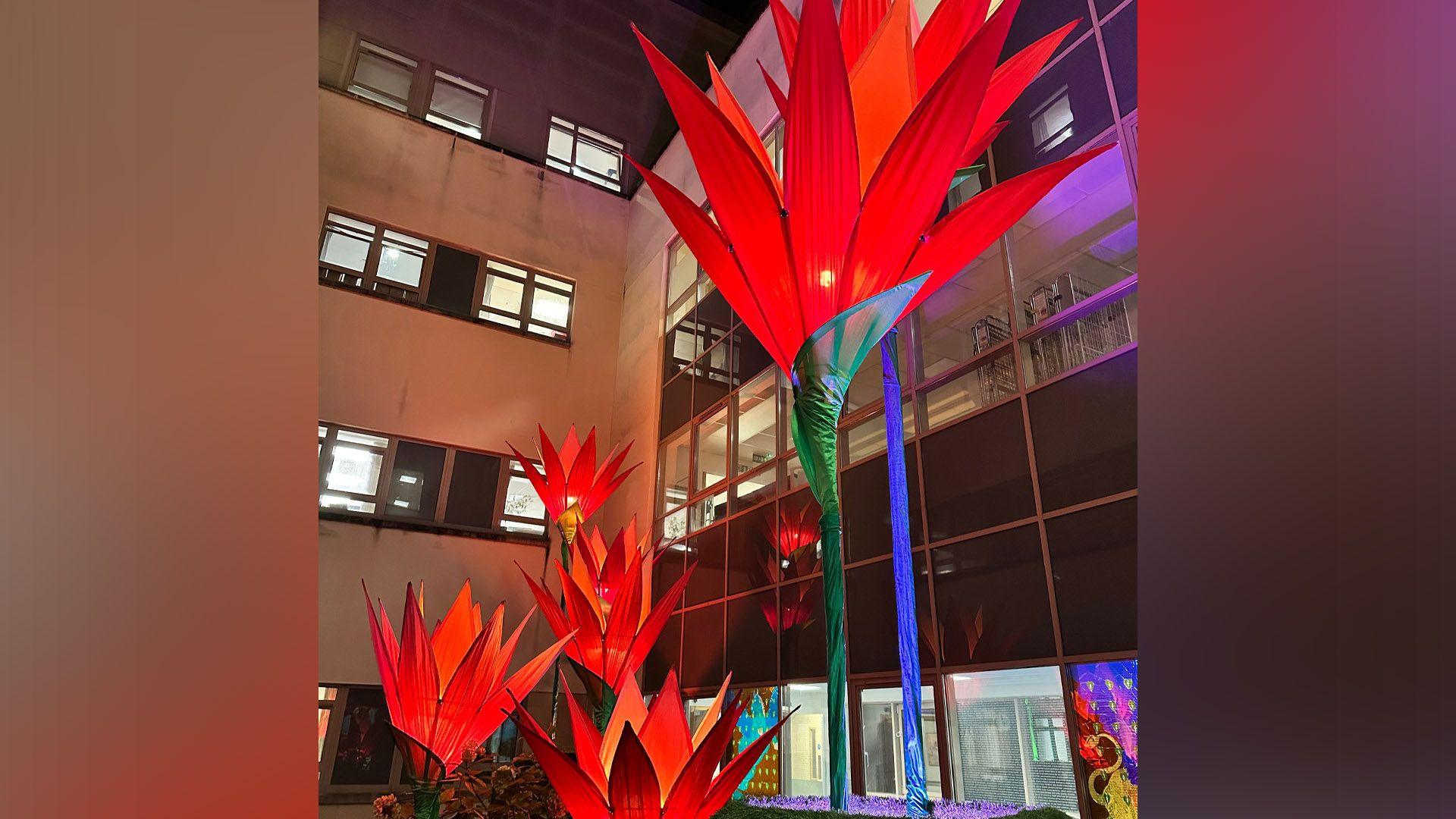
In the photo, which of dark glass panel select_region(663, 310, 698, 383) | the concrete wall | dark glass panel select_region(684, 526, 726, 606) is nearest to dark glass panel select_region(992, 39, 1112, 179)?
dark glass panel select_region(684, 526, 726, 606)

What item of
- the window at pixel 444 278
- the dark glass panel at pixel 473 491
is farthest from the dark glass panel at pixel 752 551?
the window at pixel 444 278

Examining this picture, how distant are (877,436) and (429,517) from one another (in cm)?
672

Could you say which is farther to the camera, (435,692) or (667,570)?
(667,570)

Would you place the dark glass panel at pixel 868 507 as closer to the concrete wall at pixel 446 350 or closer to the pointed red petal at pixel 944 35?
the pointed red petal at pixel 944 35

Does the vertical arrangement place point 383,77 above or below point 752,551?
above

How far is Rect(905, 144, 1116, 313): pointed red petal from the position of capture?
6.84ft

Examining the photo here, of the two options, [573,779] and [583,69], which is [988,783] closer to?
[573,779]

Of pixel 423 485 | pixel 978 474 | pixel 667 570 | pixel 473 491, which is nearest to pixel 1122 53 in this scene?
pixel 978 474

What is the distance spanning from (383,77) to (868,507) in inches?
403

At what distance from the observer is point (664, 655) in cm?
973

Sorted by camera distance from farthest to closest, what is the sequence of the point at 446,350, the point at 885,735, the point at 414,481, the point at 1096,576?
the point at 446,350
the point at 414,481
the point at 885,735
the point at 1096,576

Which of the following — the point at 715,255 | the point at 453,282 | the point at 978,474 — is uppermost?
the point at 453,282

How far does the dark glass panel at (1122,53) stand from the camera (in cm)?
480

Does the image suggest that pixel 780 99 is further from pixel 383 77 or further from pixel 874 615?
pixel 383 77
